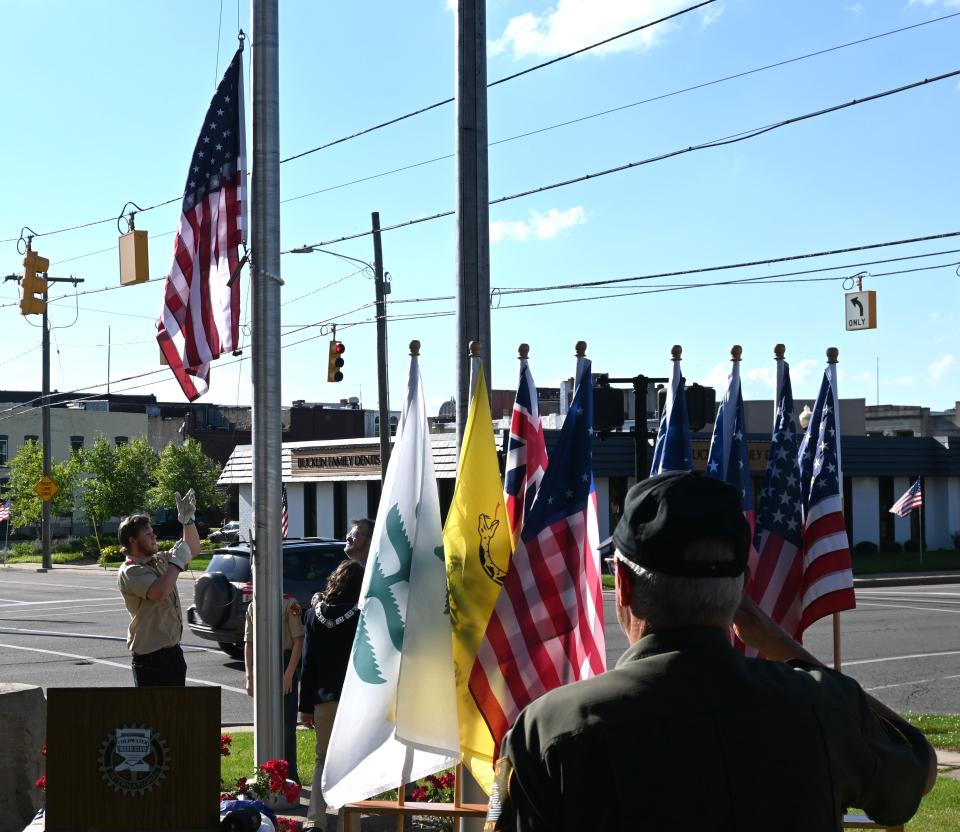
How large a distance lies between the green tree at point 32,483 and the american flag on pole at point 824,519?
51.4m

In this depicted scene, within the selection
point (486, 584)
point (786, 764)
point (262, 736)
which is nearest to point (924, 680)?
point (262, 736)

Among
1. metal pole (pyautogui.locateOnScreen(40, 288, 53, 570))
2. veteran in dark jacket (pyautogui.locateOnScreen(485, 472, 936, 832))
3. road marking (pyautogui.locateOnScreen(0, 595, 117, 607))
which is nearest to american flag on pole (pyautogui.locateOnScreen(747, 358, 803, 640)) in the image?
veteran in dark jacket (pyautogui.locateOnScreen(485, 472, 936, 832))

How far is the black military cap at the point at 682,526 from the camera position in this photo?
224cm

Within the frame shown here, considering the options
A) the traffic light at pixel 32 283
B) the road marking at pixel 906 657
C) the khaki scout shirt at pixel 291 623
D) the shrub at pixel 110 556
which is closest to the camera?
the khaki scout shirt at pixel 291 623

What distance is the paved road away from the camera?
47.1 feet


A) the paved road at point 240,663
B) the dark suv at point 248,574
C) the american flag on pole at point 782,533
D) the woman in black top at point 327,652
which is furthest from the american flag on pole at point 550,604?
the dark suv at point 248,574

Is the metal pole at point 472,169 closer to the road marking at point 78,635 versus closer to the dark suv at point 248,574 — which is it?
the dark suv at point 248,574

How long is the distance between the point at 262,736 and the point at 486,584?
286cm

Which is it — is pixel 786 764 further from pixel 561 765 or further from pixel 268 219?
pixel 268 219

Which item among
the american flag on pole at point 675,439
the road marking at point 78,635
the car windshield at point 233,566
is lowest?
the road marking at point 78,635

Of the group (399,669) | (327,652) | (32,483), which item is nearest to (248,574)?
(327,652)

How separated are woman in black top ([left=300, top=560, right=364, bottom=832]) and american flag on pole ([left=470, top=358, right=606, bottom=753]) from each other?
2346mm

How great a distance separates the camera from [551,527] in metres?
5.12

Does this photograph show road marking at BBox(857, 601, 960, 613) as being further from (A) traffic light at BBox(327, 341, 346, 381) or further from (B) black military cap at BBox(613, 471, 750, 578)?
(B) black military cap at BBox(613, 471, 750, 578)
